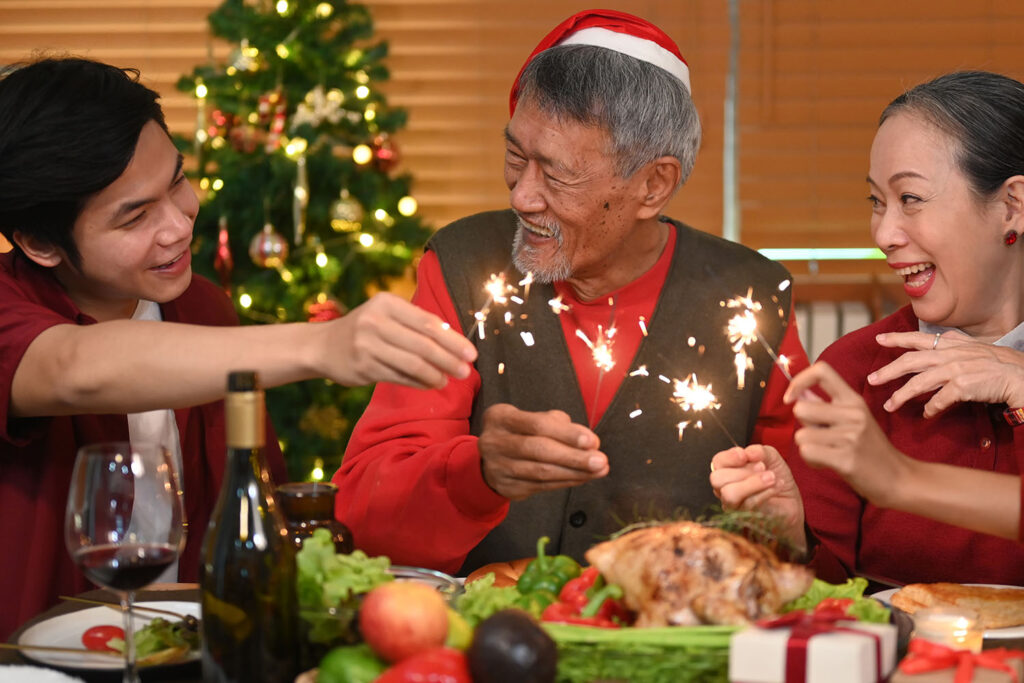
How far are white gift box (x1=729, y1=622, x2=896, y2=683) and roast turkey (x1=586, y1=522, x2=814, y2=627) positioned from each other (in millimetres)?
104

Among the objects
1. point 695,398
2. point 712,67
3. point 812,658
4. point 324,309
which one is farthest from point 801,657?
point 712,67

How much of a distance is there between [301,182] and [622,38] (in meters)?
2.06

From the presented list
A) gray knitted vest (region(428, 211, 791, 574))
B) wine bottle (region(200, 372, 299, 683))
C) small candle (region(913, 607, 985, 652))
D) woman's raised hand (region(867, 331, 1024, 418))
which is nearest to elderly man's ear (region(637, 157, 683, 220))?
gray knitted vest (region(428, 211, 791, 574))

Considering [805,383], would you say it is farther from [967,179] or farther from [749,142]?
[749,142]

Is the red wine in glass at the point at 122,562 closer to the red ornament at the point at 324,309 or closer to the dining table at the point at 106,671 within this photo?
the dining table at the point at 106,671

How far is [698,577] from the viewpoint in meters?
1.27

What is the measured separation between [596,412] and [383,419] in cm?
45

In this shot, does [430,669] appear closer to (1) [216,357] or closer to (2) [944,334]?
(1) [216,357]

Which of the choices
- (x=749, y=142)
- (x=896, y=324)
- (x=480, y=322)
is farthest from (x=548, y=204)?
(x=749, y=142)

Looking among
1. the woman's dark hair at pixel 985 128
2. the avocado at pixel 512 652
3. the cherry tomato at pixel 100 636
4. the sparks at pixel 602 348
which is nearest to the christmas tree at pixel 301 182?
the sparks at pixel 602 348

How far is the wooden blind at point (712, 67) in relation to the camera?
14.4 ft

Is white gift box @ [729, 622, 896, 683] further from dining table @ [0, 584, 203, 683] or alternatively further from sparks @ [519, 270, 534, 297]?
sparks @ [519, 270, 534, 297]

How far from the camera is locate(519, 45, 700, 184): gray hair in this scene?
2.25 m

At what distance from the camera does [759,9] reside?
450 centimetres
